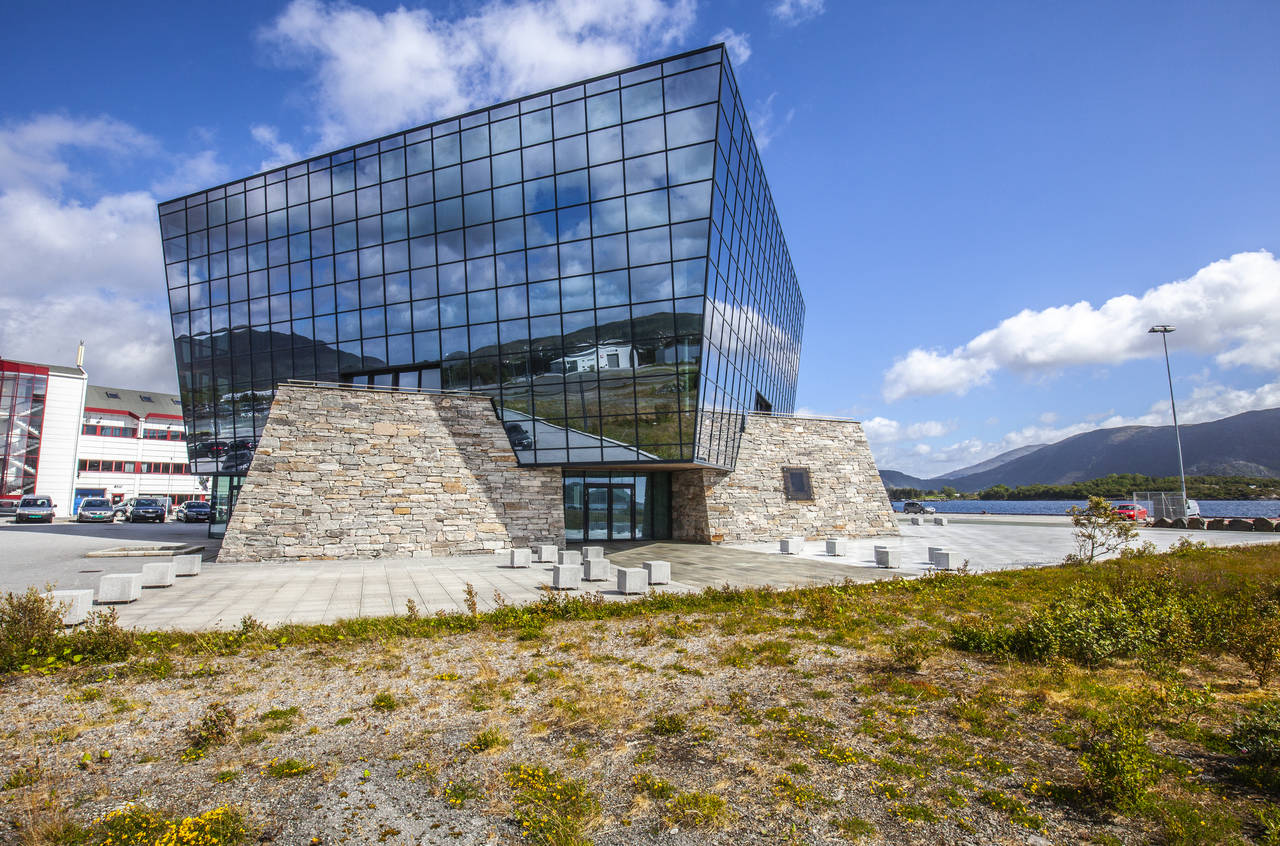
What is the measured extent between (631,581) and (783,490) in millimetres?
20493

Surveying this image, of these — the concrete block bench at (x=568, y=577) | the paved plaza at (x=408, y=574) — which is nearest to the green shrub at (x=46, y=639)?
the paved plaza at (x=408, y=574)

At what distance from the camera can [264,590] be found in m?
16.6

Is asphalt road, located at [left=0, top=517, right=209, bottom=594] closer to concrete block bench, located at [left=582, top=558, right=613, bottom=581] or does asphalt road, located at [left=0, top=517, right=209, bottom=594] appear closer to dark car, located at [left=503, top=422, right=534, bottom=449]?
concrete block bench, located at [left=582, top=558, right=613, bottom=581]

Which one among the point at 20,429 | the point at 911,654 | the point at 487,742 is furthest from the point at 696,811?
the point at 20,429

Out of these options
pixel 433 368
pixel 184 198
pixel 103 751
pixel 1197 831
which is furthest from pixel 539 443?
pixel 184 198

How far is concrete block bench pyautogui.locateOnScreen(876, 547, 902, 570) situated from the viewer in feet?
71.4

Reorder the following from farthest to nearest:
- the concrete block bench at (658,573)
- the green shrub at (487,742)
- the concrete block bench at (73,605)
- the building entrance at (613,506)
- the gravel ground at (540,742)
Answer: the building entrance at (613,506)
the concrete block bench at (658,573)
the concrete block bench at (73,605)
the green shrub at (487,742)
the gravel ground at (540,742)

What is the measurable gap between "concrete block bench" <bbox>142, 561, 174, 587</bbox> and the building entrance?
18516 millimetres

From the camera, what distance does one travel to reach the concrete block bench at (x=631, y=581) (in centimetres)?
1612

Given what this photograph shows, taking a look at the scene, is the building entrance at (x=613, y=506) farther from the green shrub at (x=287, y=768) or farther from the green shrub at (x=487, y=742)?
the green shrub at (x=287, y=768)

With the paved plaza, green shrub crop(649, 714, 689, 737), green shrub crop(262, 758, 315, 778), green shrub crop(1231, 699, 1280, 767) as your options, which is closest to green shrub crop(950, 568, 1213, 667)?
green shrub crop(1231, 699, 1280, 767)

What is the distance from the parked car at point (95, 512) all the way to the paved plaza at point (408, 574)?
17.4m

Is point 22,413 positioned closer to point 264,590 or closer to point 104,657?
point 264,590

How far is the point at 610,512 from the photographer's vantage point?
111 feet
